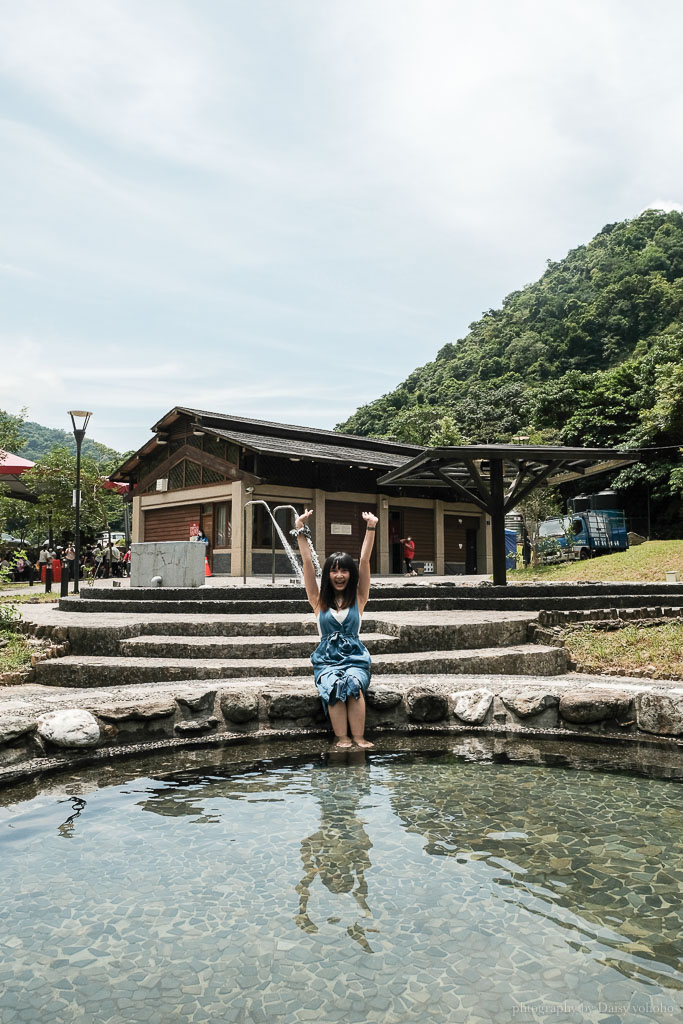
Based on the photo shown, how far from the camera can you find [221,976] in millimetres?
2422

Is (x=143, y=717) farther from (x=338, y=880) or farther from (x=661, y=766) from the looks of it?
(x=661, y=766)

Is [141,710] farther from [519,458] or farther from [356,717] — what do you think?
[519,458]

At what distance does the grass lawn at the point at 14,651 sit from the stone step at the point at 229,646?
106 cm

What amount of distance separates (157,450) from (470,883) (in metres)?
28.9

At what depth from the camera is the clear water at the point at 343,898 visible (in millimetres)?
2295

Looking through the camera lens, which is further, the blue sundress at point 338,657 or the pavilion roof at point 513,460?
the pavilion roof at point 513,460

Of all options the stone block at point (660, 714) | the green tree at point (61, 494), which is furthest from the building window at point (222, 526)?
the stone block at point (660, 714)

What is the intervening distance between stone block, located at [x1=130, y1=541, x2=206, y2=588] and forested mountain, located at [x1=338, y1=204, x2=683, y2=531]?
87.5ft

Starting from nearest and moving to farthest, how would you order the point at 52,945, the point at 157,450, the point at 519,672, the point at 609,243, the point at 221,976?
the point at 221,976, the point at 52,945, the point at 519,672, the point at 157,450, the point at 609,243

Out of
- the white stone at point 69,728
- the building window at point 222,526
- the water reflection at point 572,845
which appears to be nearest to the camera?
the water reflection at point 572,845

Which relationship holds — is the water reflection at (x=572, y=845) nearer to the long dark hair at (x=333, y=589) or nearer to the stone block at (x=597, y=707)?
the stone block at (x=597, y=707)

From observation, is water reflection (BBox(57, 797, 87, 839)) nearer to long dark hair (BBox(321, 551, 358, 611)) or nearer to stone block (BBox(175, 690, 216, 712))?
stone block (BBox(175, 690, 216, 712))

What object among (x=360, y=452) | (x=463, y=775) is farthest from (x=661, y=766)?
(x=360, y=452)

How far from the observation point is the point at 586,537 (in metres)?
29.5
